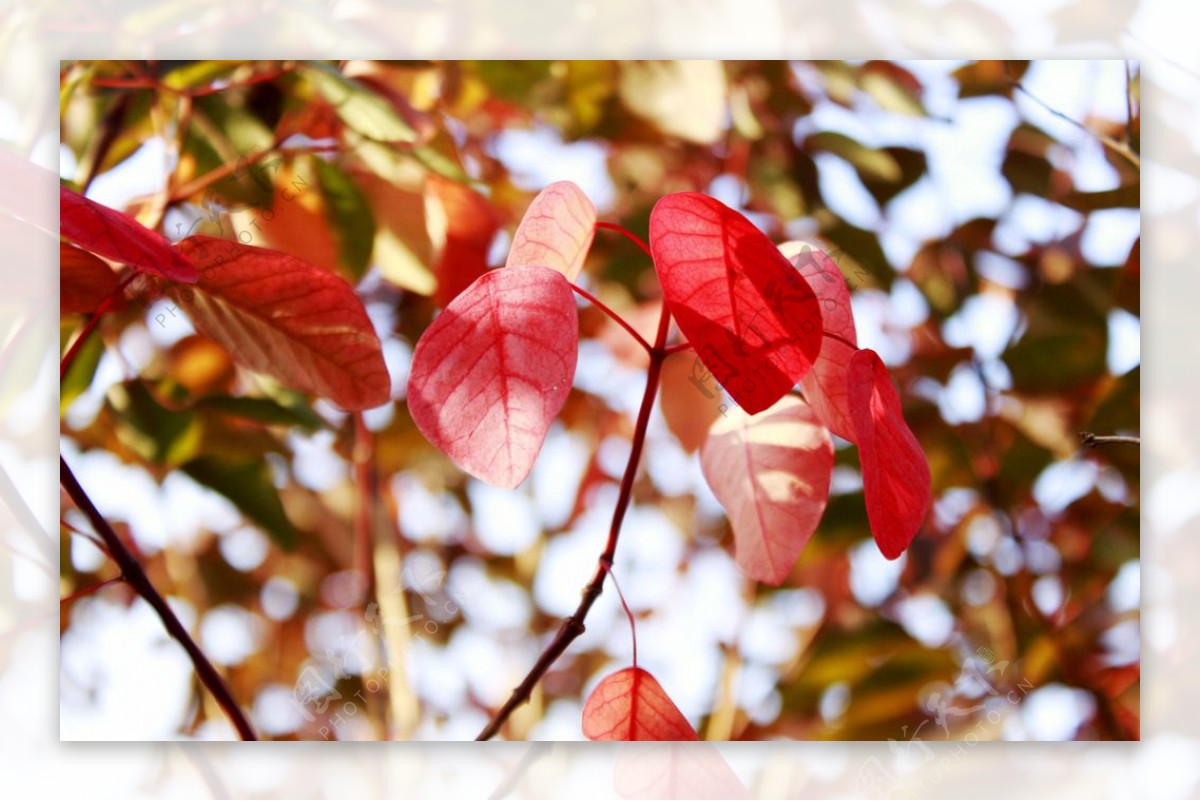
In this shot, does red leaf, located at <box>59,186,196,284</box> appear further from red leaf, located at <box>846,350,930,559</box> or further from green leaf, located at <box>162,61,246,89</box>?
red leaf, located at <box>846,350,930,559</box>

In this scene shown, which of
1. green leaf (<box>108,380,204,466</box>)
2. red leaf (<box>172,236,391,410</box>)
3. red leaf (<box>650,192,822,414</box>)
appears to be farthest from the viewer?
green leaf (<box>108,380,204,466</box>)

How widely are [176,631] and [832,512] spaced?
1.94 ft

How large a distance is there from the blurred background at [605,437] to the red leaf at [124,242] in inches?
5.6

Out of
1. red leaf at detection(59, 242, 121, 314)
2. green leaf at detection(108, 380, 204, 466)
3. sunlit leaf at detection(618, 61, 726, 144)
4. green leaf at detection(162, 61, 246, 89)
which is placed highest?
green leaf at detection(162, 61, 246, 89)

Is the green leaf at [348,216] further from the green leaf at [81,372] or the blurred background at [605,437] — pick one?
the green leaf at [81,372]

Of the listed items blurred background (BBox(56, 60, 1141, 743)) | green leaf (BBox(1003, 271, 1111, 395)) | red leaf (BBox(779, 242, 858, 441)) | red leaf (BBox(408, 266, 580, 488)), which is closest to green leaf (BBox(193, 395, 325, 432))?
blurred background (BBox(56, 60, 1141, 743))

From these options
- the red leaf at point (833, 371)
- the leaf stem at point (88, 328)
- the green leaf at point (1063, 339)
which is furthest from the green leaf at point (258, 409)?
the green leaf at point (1063, 339)

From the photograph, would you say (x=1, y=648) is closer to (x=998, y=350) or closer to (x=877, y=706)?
(x=877, y=706)

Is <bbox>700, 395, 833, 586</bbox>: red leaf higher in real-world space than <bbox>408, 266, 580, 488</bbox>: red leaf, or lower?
lower

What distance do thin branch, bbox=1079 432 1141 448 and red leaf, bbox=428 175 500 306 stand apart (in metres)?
0.57

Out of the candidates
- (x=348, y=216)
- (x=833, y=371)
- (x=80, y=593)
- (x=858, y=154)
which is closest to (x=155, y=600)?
(x=80, y=593)

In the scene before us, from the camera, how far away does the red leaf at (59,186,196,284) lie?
2.69 feet

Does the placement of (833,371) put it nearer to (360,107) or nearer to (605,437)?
(605,437)

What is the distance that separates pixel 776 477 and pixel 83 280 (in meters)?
0.61
